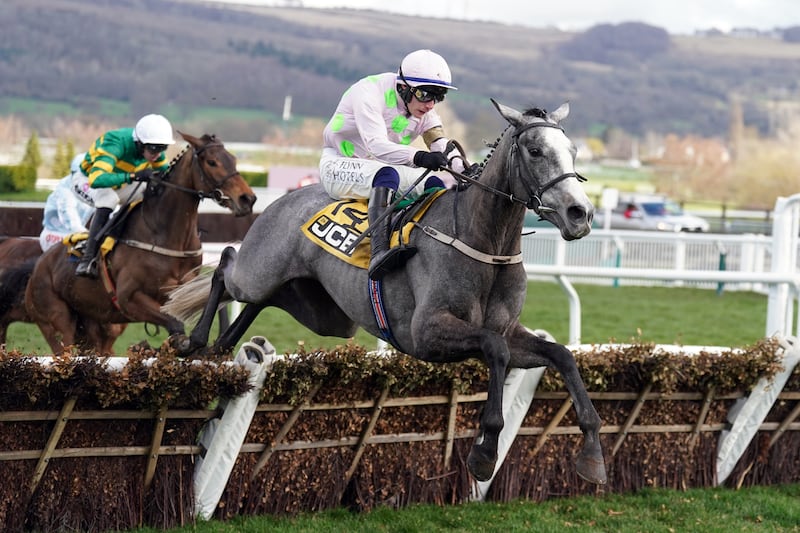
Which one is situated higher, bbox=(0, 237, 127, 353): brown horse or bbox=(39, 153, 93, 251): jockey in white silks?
bbox=(39, 153, 93, 251): jockey in white silks

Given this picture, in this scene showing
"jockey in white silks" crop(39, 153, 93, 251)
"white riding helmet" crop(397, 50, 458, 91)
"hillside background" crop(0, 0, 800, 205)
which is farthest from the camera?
"hillside background" crop(0, 0, 800, 205)

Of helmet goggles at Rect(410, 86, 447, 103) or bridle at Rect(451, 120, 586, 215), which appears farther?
helmet goggles at Rect(410, 86, 447, 103)

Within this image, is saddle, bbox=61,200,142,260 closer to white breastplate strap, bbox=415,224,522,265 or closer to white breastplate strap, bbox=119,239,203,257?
white breastplate strap, bbox=119,239,203,257

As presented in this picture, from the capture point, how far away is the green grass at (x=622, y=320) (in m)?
9.39

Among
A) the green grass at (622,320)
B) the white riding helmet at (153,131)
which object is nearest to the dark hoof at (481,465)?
the white riding helmet at (153,131)

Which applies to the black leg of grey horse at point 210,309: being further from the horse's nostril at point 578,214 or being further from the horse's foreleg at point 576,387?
the horse's nostril at point 578,214

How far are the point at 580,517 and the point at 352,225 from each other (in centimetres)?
164

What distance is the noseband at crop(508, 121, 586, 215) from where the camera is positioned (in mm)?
3836

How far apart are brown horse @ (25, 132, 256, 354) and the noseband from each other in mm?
2899

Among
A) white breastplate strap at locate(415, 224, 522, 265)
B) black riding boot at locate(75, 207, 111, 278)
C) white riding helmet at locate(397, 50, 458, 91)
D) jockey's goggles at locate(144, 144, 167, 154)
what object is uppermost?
white riding helmet at locate(397, 50, 458, 91)

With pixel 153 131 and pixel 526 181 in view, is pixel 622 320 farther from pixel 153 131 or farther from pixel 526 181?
pixel 526 181

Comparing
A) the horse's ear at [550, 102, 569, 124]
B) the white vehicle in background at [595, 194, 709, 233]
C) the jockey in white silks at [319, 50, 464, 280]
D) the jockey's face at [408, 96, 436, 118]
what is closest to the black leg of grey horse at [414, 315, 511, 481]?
the jockey in white silks at [319, 50, 464, 280]

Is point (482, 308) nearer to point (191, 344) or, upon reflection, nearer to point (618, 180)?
point (191, 344)

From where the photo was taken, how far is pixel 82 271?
6797mm
